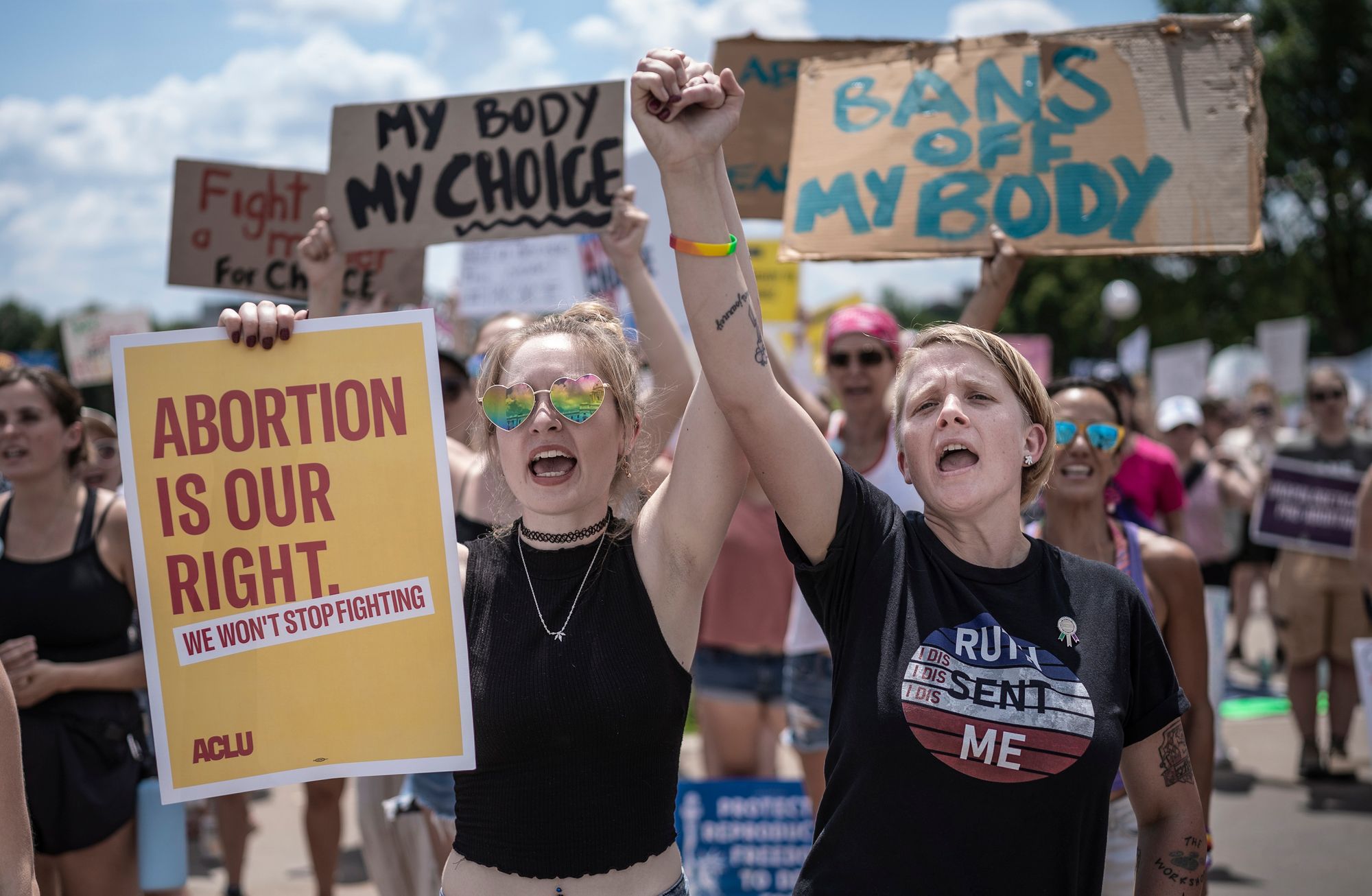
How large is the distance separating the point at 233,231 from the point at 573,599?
325cm

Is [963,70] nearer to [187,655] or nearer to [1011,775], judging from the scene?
[1011,775]

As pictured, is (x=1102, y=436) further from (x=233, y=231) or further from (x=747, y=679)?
(x=233, y=231)

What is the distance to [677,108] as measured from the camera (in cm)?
190

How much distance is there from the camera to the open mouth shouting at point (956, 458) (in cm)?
205

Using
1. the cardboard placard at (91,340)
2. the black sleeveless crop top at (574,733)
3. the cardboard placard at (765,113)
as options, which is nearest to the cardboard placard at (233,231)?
the cardboard placard at (765,113)

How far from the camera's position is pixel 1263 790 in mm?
6520

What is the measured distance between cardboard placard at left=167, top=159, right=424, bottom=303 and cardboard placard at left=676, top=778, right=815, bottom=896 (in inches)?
97.5

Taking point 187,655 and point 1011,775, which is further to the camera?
point 187,655

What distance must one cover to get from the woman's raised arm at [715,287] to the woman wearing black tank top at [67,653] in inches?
92.6

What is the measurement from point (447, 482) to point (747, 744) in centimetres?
313

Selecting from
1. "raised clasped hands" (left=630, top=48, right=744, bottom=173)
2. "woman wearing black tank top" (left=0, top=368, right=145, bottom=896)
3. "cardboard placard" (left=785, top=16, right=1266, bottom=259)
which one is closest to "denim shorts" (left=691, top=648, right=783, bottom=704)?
"cardboard placard" (left=785, top=16, right=1266, bottom=259)

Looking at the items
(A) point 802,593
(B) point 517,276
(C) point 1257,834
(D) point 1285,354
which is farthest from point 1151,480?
(D) point 1285,354

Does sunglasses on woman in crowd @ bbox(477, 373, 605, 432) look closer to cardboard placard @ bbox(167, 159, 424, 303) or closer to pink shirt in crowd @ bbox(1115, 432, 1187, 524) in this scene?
cardboard placard @ bbox(167, 159, 424, 303)

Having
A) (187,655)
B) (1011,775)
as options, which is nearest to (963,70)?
(1011,775)
